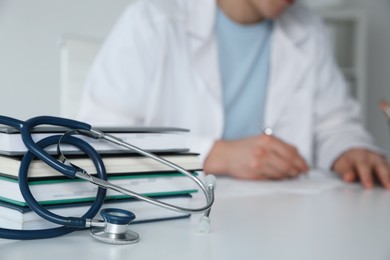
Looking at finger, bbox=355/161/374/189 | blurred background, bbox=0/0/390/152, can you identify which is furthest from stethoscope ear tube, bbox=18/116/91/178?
finger, bbox=355/161/374/189

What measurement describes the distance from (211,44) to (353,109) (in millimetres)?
497

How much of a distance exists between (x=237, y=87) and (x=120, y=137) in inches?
37.2

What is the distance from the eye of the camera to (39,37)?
158cm

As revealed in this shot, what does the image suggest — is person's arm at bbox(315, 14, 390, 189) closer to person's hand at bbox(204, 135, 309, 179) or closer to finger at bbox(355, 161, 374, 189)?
finger at bbox(355, 161, 374, 189)

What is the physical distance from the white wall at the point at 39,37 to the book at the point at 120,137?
0.23m

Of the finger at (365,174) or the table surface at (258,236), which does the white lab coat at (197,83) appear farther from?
the table surface at (258,236)

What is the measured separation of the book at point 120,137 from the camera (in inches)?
14.6

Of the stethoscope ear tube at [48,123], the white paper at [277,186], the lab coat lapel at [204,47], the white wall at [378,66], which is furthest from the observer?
the white wall at [378,66]

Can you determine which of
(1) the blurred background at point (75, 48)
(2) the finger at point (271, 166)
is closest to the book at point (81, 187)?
(1) the blurred background at point (75, 48)

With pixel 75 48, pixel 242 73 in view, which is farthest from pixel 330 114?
pixel 75 48

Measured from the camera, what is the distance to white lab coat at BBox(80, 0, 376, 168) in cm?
114

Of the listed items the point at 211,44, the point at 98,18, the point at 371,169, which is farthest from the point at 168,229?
the point at 98,18

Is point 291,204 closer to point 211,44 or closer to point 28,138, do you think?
point 28,138

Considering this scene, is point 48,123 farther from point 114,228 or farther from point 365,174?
point 365,174
